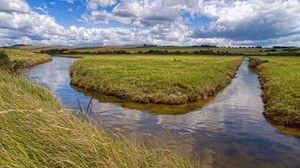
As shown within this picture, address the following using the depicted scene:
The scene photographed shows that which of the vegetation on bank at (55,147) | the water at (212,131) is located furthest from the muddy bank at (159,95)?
the vegetation on bank at (55,147)

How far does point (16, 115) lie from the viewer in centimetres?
660

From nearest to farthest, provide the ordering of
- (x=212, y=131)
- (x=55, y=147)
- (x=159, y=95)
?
(x=55, y=147)
(x=212, y=131)
(x=159, y=95)

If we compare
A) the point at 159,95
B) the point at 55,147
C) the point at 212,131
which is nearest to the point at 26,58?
the point at 159,95

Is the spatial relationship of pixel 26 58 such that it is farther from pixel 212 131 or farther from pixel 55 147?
pixel 55 147

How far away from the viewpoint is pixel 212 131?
18328 mm

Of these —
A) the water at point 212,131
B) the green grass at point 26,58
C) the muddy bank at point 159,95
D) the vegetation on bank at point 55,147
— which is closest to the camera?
the vegetation on bank at point 55,147

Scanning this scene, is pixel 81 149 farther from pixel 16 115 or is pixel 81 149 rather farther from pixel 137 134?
pixel 137 134

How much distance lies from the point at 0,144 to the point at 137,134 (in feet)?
41.1

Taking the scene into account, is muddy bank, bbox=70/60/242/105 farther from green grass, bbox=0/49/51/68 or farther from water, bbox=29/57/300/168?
green grass, bbox=0/49/51/68

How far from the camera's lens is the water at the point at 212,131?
14180 mm

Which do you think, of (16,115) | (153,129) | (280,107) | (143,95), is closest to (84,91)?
A: (143,95)

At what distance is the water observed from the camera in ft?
46.5

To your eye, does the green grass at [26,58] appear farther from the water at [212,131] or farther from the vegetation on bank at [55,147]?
the vegetation on bank at [55,147]

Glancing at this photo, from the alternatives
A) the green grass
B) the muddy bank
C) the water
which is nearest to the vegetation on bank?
the water
